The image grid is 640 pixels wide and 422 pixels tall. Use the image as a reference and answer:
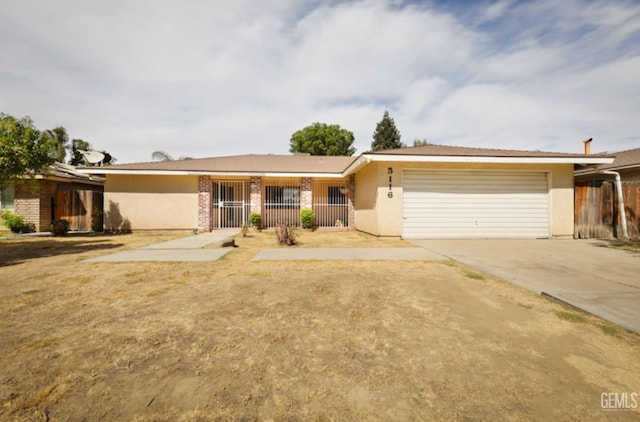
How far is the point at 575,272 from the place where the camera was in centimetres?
478

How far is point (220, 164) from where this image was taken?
13852mm

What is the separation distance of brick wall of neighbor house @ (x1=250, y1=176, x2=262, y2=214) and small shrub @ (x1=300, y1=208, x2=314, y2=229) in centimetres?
220

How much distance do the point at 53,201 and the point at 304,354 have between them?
654 inches

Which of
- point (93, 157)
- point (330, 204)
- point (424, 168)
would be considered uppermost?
point (93, 157)

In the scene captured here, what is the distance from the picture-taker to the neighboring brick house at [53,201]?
11.7m

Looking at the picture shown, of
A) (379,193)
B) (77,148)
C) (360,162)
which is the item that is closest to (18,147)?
(360,162)

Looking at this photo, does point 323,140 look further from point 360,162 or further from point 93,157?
point 360,162

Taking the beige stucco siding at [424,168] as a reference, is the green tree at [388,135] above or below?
above

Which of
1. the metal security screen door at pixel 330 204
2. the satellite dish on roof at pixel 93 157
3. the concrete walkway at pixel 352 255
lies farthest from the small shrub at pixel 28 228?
the metal security screen door at pixel 330 204

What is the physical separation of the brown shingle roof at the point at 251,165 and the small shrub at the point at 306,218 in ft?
6.70

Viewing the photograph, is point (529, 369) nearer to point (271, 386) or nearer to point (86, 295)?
point (271, 386)

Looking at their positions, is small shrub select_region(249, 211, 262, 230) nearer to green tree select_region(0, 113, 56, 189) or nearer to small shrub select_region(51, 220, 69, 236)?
green tree select_region(0, 113, 56, 189)

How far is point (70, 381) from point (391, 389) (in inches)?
87.8

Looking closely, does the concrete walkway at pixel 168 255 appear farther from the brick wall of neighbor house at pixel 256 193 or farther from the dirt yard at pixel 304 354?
the brick wall of neighbor house at pixel 256 193
